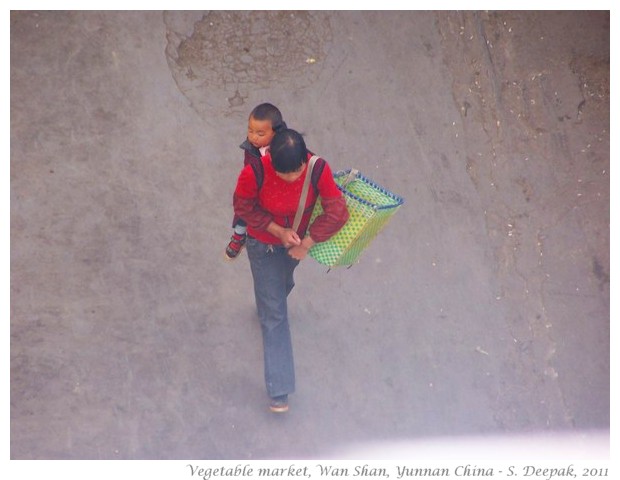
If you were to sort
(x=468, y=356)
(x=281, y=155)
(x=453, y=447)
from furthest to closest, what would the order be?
1. (x=468, y=356)
2. (x=453, y=447)
3. (x=281, y=155)

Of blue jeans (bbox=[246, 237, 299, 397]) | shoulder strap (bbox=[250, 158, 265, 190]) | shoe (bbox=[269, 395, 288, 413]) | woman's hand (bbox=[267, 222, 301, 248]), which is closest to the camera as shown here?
shoulder strap (bbox=[250, 158, 265, 190])

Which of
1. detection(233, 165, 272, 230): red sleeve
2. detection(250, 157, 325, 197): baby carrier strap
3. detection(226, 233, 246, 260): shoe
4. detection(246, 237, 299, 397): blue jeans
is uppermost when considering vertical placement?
detection(250, 157, 325, 197): baby carrier strap

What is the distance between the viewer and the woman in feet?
12.0

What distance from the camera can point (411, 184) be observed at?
554cm

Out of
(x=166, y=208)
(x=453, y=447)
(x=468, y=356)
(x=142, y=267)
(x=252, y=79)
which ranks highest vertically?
(x=252, y=79)

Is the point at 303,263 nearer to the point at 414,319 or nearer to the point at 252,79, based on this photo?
the point at 414,319

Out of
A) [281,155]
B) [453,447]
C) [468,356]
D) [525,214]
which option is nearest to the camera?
[281,155]

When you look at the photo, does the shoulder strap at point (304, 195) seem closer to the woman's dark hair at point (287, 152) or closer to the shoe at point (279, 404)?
the woman's dark hair at point (287, 152)

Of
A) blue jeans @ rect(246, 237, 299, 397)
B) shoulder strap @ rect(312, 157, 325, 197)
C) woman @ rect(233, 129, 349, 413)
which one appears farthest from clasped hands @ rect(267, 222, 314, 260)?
Result: shoulder strap @ rect(312, 157, 325, 197)

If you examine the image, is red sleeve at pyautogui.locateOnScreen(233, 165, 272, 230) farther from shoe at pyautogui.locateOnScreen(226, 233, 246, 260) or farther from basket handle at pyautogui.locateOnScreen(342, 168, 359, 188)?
basket handle at pyautogui.locateOnScreen(342, 168, 359, 188)

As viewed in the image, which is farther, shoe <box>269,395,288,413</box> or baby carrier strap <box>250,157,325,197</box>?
shoe <box>269,395,288,413</box>

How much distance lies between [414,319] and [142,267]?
5.40 ft

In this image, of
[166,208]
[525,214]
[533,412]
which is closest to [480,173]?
[525,214]

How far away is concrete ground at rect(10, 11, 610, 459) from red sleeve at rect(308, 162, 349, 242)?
3.87 feet
